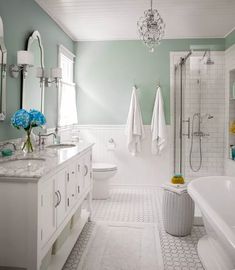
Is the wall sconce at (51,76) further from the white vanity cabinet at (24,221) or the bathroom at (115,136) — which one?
the white vanity cabinet at (24,221)

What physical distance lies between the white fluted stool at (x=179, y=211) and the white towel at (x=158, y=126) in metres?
1.65

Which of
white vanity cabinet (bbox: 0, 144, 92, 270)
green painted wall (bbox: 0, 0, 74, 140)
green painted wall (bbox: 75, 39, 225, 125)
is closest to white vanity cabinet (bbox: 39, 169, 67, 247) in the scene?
white vanity cabinet (bbox: 0, 144, 92, 270)

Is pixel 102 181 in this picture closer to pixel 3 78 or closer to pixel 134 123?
pixel 134 123

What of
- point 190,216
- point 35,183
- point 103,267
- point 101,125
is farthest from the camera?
point 101,125

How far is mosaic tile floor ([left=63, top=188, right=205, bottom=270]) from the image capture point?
2262 mm

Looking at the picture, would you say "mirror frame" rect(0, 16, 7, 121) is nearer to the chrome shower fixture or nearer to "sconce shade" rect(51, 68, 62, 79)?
"sconce shade" rect(51, 68, 62, 79)

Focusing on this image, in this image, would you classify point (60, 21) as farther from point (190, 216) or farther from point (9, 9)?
point (190, 216)

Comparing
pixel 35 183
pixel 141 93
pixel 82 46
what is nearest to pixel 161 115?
pixel 141 93

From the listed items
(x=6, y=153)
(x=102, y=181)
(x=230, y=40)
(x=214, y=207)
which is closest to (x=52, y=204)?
(x=6, y=153)

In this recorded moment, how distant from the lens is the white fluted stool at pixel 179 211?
2686 millimetres

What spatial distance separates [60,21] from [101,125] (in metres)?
1.76

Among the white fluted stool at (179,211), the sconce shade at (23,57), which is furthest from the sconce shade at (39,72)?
the white fluted stool at (179,211)

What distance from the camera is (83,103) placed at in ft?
15.3

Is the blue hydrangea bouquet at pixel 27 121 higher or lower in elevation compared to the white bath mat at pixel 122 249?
higher
